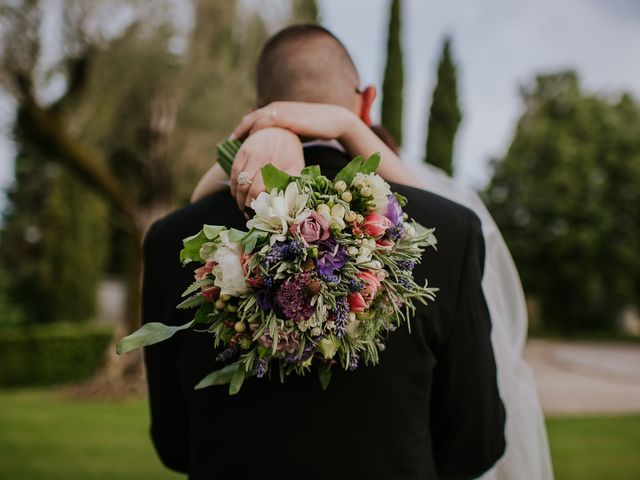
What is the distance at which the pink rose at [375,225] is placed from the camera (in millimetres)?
1372

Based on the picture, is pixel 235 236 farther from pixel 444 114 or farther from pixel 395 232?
pixel 444 114

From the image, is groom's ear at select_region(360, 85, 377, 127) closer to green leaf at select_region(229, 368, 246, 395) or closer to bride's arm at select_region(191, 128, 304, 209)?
bride's arm at select_region(191, 128, 304, 209)

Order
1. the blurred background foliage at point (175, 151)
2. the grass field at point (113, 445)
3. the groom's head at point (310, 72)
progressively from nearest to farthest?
the groom's head at point (310, 72), the grass field at point (113, 445), the blurred background foliage at point (175, 151)

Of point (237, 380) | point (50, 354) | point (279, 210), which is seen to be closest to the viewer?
point (279, 210)

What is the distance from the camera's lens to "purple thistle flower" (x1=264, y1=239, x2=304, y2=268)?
1.28 m

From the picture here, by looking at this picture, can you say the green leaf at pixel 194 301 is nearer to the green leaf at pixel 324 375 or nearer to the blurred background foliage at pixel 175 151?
the green leaf at pixel 324 375

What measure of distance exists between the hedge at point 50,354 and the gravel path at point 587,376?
11037 mm

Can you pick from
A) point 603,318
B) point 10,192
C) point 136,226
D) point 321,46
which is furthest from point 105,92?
point 603,318

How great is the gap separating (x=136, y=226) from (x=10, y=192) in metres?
13.2

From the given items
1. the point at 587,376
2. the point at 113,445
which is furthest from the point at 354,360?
the point at 587,376

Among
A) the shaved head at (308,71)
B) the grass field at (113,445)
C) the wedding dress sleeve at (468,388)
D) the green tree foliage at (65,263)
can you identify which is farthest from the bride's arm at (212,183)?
the green tree foliage at (65,263)

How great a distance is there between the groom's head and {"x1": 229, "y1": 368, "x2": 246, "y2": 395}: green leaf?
0.85m

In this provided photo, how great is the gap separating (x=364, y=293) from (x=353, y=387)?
1.18 feet

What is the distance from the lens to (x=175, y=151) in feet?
40.8
